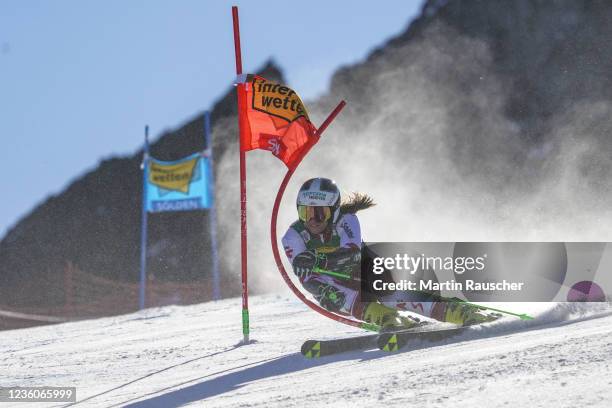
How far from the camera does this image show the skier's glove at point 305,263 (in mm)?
6676

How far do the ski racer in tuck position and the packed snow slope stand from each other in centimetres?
44

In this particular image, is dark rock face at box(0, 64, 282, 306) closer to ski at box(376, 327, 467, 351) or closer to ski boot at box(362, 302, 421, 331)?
ski boot at box(362, 302, 421, 331)

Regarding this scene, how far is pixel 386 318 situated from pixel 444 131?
32786 millimetres

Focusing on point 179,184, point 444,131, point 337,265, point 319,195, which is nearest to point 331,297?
point 337,265

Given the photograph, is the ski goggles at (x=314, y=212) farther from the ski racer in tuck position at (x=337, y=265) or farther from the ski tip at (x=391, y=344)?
the ski tip at (x=391, y=344)

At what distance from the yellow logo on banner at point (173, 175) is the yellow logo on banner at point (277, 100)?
8.90m

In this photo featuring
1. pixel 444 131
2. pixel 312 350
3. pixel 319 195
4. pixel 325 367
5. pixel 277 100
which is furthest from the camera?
pixel 444 131

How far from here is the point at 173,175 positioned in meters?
17.3

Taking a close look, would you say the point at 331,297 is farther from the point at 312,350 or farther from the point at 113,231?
the point at 113,231

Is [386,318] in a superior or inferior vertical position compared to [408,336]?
superior

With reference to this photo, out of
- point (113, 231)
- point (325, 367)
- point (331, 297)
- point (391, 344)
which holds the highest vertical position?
point (113, 231)

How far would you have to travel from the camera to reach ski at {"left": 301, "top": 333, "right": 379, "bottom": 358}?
614 centimetres

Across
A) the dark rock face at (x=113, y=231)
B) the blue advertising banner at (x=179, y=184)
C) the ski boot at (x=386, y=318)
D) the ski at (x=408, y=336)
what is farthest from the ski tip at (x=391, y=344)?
the dark rock face at (x=113, y=231)

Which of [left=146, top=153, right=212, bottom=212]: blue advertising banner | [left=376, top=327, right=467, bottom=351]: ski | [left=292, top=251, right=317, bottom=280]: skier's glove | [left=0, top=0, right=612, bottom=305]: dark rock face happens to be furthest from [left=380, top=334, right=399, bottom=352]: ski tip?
[left=0, top=0, right=612, bottom=305]: dark rock face
